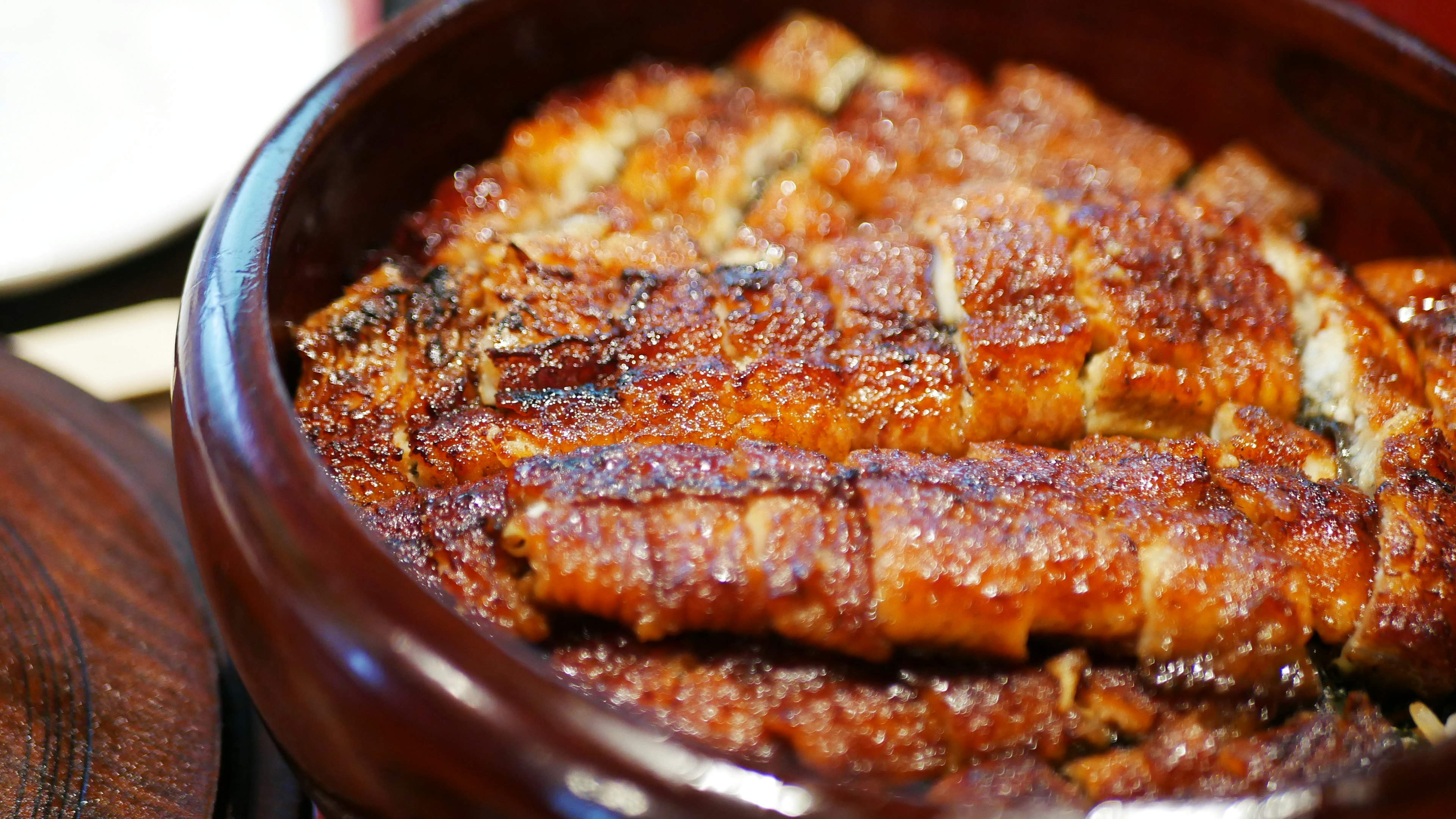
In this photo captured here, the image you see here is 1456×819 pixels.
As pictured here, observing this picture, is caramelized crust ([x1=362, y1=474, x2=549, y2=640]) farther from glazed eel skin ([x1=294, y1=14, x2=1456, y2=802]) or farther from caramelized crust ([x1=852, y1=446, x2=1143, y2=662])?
caramelized crust ([x1=852, y1=446, x2=1143, y2=662])

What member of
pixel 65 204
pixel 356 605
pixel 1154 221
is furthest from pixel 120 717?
pixel 65 204

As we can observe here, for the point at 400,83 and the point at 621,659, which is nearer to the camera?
the point at 621,659

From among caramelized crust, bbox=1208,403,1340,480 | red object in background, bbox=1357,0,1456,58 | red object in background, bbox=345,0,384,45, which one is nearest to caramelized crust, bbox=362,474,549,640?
caramelized crust, bbox=1208,403,1340,480

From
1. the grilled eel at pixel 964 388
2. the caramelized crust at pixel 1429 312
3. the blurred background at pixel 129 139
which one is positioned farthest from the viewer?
the blurred background at pixel 129 139

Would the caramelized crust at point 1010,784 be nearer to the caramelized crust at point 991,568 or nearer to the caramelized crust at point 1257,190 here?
the caramelized crust at point 991,568

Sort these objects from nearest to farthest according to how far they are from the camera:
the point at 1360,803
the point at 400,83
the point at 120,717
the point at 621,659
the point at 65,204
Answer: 1. the point at 1360,803
2. the point at 621,659
3. the point at 120,717
4. the point at 400,83
5. the point at 65,204

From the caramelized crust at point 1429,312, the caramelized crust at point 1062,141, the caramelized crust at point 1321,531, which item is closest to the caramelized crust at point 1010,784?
the caramelized crust at point 1321,531

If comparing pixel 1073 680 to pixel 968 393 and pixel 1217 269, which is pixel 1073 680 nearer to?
pixel 968 393
